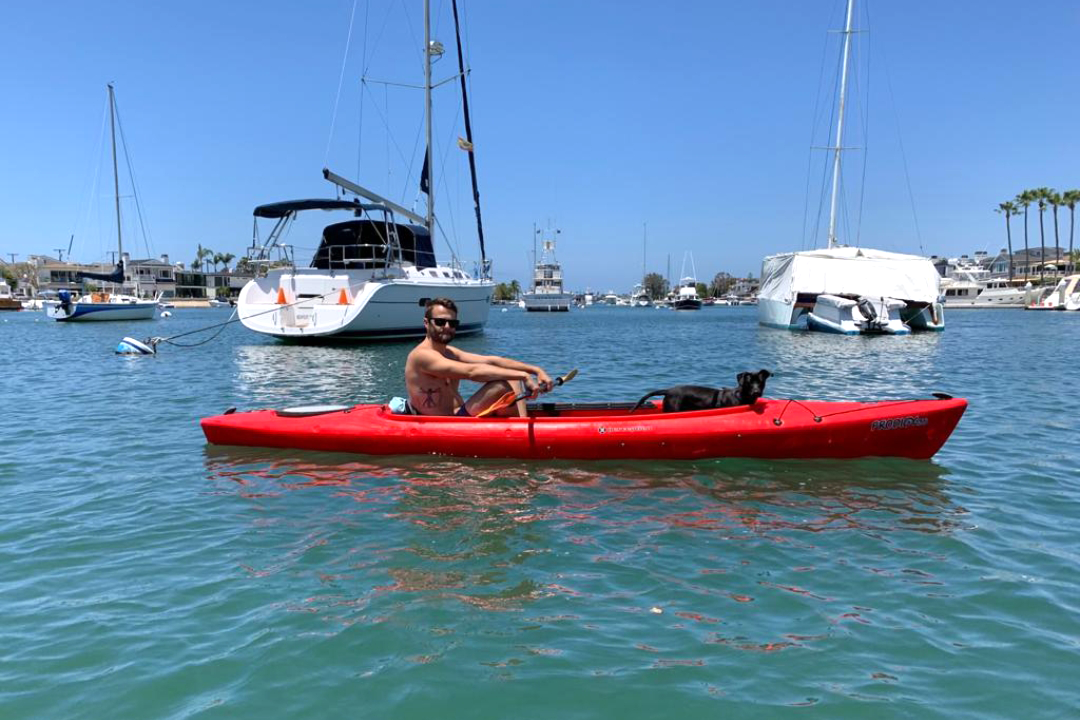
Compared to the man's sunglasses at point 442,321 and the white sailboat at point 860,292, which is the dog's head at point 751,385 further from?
the white sailboat at point 860,292

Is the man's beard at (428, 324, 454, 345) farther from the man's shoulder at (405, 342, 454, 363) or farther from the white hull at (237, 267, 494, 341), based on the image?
the white hull at (237, 267, 494, 341)

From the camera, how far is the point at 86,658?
376 cm

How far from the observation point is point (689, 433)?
736 cm

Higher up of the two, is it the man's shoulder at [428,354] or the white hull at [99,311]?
the white hull at [99,311]

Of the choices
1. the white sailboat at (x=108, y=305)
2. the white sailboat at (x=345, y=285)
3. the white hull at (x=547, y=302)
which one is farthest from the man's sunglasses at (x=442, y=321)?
the white hull at (x=547, y=302)

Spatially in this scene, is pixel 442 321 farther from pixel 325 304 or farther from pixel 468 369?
pixel 325 304

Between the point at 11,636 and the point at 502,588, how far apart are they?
2.78 m

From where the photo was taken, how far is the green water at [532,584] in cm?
343

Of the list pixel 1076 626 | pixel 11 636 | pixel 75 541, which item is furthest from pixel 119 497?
pixel 1076 626

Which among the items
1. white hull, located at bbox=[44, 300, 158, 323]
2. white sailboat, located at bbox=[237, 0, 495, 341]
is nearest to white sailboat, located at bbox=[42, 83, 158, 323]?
white hull, located at bbox=[44, 300, 158, 323]

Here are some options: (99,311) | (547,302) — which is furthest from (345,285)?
(547,302)

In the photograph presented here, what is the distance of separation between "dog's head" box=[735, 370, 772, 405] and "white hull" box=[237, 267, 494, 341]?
15.6 metres

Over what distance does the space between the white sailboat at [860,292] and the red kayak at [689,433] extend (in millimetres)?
23693

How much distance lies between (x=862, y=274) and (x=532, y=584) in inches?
1208
